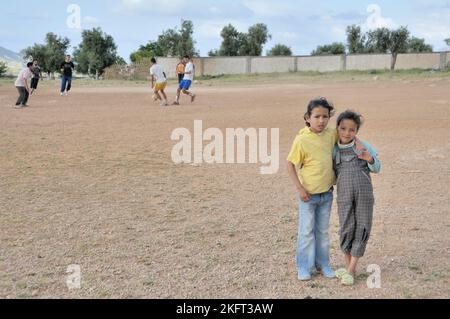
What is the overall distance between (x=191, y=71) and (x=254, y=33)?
51.0 meters

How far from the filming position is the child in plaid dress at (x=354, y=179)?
4.04 meters

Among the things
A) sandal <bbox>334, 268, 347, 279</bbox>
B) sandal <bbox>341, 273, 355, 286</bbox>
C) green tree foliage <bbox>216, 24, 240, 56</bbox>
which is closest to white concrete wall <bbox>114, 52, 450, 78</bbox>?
green tree foliage <bbox>216, 24, 240, 56</bbox>

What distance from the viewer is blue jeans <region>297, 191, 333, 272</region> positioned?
167 inches

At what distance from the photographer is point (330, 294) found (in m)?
4.00

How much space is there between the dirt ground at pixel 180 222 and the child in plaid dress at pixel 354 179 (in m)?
0.36

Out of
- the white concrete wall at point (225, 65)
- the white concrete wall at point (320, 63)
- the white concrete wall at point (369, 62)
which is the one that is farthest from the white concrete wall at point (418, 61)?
the white concrete wall at point (225, 65)

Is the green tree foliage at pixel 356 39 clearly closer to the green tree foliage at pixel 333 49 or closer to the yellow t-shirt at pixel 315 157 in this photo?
the green tree foliage at pixel 333 49

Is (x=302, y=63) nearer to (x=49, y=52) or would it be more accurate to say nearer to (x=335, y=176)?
(x=49, y=52)

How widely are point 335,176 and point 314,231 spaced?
18.1 inches

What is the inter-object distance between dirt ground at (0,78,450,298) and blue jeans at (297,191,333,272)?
0.17 metres
